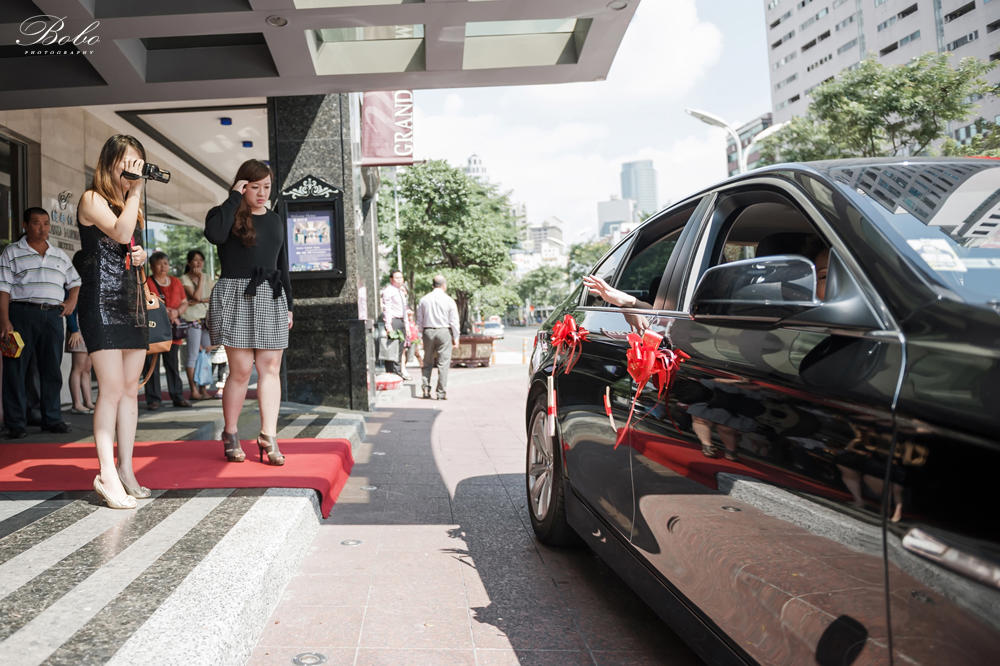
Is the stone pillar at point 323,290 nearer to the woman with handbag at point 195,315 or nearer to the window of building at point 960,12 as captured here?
the woman with handbag at point 195,315

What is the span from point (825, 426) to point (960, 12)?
67734 millimetres

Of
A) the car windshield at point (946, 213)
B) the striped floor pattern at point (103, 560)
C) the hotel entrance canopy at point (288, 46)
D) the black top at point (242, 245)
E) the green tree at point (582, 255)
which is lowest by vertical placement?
the striped floor pattern at point (103, 560)

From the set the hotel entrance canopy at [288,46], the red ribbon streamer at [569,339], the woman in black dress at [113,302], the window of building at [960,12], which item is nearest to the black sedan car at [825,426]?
the red ribbon streamer at [569,339]

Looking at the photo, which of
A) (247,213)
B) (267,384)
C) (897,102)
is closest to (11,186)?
(247,213)

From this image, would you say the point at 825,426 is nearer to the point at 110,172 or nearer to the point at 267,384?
the point at 110,172

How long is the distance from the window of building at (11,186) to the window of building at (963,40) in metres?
61.3

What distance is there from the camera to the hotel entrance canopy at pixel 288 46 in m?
6.18

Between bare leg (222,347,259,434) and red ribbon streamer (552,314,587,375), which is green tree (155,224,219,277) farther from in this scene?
red ribbon streamer (552,314,587,375)

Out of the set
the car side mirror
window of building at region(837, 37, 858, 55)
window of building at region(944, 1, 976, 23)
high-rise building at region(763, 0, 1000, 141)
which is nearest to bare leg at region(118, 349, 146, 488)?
the car side mirror

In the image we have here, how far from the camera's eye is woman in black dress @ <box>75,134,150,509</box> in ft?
12.8

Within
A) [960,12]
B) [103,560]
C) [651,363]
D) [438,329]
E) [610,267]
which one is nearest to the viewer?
[651,363]

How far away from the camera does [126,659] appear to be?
2176 millimetres

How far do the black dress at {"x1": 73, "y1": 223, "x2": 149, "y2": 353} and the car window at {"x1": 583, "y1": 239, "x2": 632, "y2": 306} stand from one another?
2404mm

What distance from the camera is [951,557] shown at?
1185mm
